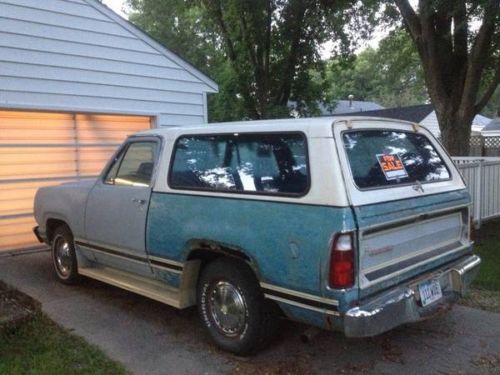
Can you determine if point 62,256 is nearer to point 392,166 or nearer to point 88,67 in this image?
point 88,67

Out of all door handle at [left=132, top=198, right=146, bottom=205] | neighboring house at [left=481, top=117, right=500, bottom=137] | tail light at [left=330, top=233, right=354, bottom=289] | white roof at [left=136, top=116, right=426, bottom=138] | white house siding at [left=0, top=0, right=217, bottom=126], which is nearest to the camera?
tail light at [left=330, top=233, right=354, bottom=289]

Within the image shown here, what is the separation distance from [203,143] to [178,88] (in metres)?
5.57

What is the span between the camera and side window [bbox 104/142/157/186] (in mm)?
4793

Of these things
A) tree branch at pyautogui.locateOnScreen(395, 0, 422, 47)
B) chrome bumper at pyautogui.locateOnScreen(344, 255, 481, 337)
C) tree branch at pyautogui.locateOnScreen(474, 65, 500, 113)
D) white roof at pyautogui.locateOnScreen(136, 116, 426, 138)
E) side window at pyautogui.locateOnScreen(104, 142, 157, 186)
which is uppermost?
tree branch at pyautogui.locateOnScreen(395, 0, 422, 47)

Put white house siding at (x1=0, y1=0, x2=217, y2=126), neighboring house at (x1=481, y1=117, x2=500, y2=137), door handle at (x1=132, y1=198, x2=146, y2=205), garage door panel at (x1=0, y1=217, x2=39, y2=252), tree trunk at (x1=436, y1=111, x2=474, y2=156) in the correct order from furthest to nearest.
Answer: neighboring house at (x1=481, y1=117, x2=500, y2=137) < tree trunk at (x1=436, y1=111, x2=474, y2=156) < garage door panel at (x1=0, y1=217, x2=39, y2=252) < white house siding at (x1=0, y1=0, x2=217, y2=126) < door handle at (x1=132, y1=198, x2=146, y2=205)

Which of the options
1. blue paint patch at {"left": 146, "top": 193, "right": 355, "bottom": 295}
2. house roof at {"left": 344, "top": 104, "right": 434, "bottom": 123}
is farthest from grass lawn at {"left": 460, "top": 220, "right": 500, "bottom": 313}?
house roof at {"left": 344, "top": 104, "right": 434, "bottom": 123}

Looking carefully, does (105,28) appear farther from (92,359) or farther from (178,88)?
(92,359)

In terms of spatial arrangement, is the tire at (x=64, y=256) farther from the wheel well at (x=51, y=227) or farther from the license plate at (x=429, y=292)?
the license plate at (x=429, y=292)

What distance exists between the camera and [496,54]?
457 inches

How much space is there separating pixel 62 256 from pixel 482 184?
269 inches

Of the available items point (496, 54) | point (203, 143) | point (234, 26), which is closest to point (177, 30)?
point (234, 26)

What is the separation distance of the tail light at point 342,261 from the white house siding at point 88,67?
19.9 feet

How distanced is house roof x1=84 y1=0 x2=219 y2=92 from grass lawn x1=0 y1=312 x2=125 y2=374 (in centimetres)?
568

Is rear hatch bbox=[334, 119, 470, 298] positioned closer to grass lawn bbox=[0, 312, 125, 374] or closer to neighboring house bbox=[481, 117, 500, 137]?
grass lawn bbox=[0, 312, 125, 374]
